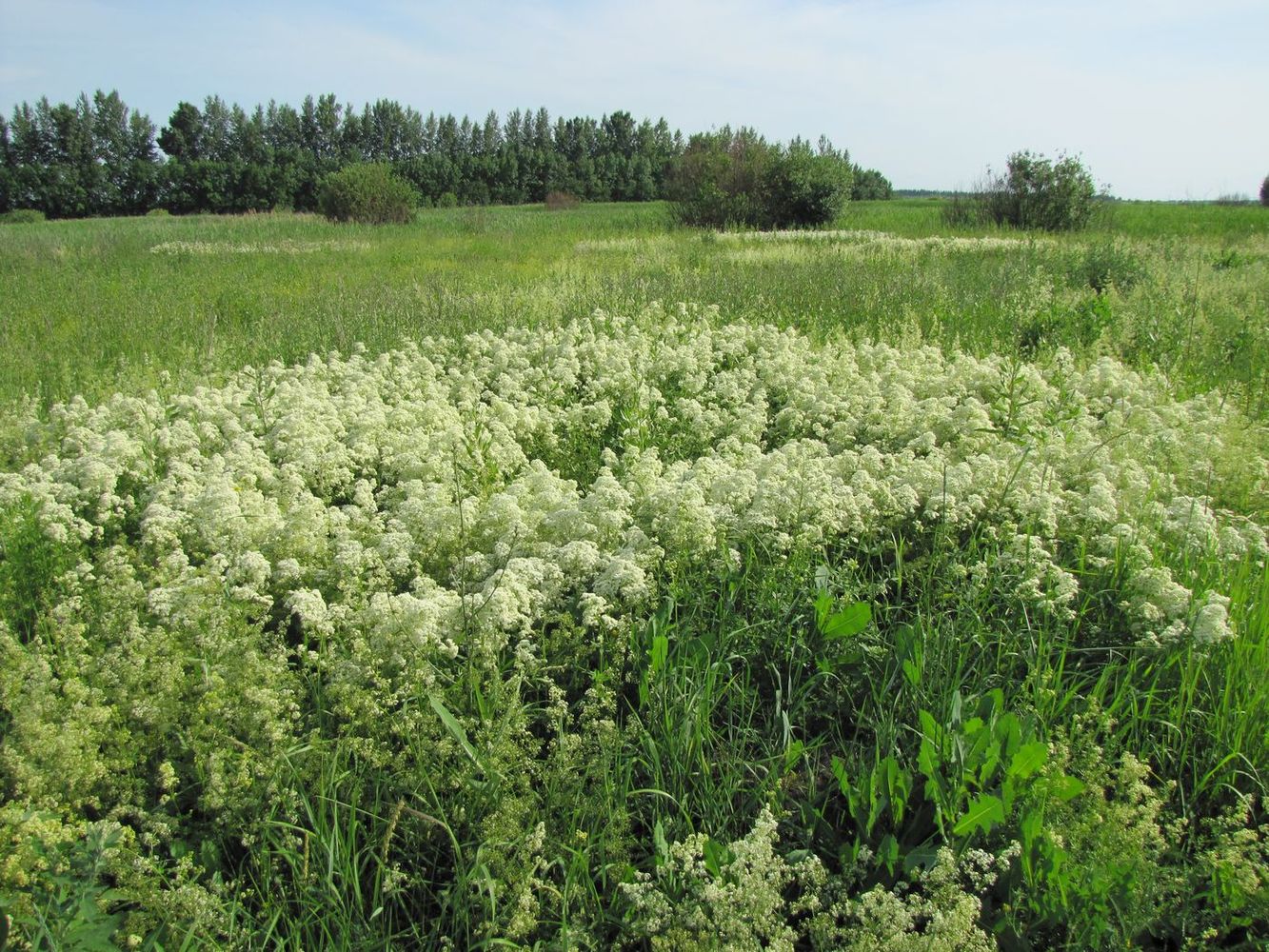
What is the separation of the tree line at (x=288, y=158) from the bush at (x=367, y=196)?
17.2 meters

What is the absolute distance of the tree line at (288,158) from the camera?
63500 millimetres

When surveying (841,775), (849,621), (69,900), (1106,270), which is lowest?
(69,900)

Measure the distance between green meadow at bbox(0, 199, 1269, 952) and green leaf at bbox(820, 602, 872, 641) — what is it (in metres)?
0.02

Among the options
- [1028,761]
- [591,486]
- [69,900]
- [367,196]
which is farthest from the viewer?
[367,196]

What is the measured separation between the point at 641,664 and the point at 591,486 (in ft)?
5.85

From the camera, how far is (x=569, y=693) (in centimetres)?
320

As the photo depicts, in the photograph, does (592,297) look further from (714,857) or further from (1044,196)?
(1044,196)

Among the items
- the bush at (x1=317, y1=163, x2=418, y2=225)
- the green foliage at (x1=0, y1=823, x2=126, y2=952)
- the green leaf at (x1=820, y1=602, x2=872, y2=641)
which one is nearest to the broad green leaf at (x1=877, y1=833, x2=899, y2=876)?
the green leaf at (x1=820, y1=602, x2=872, y2=641)

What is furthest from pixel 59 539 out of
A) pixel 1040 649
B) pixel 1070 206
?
pixel 1070 206

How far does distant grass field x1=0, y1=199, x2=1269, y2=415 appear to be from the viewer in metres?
7.71

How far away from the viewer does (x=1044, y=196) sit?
23109 mm

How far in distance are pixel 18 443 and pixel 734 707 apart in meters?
5.23

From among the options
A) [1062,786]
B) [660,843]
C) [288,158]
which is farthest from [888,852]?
[288,158]

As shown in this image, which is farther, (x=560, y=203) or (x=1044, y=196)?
(x=560, y=203)
